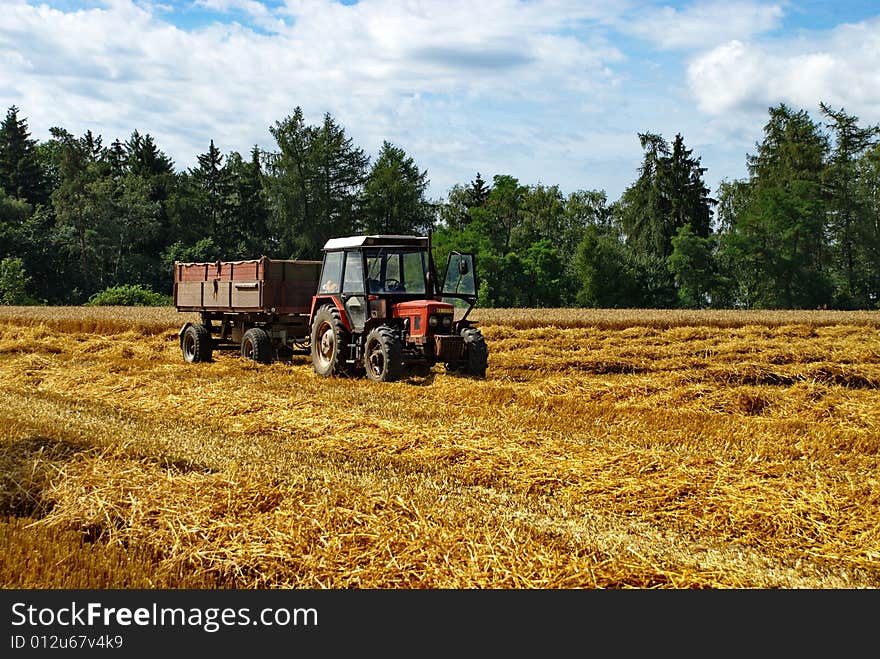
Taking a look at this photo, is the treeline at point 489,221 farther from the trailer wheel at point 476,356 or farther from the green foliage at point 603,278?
the trailer wheel at point 476,356

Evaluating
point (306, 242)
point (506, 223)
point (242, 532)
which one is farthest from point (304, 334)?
point (506, 223)

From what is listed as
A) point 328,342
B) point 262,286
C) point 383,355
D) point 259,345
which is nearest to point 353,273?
point 328,342

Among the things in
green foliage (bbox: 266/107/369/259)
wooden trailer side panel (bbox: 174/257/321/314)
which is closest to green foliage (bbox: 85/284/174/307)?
green foliage (bbox: 266/107/369/259)

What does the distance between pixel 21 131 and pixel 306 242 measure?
24008mm

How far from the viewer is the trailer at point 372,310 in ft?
41.7

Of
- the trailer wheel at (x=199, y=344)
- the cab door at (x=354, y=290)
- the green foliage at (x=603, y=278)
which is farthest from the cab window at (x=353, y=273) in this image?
the green foliage at (x=603, y=278)

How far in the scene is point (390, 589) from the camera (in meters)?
4.31

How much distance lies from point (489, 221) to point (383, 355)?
166ft

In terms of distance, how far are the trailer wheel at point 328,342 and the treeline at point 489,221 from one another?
33519 mm

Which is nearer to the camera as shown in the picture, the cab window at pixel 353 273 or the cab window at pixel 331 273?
the cab window at pixel 353 273

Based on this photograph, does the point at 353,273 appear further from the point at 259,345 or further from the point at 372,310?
the point at 259,345

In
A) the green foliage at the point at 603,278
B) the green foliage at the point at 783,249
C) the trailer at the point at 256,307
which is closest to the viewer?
the trailer at the point at 256,307

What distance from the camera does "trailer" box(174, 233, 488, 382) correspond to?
12703 mm

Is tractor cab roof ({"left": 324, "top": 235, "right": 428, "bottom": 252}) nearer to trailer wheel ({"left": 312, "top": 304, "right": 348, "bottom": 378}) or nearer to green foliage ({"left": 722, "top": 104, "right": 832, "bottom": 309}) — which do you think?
trailer wheel ({"left": 312, "top": 304, "right": 348, "bottom": 378})
